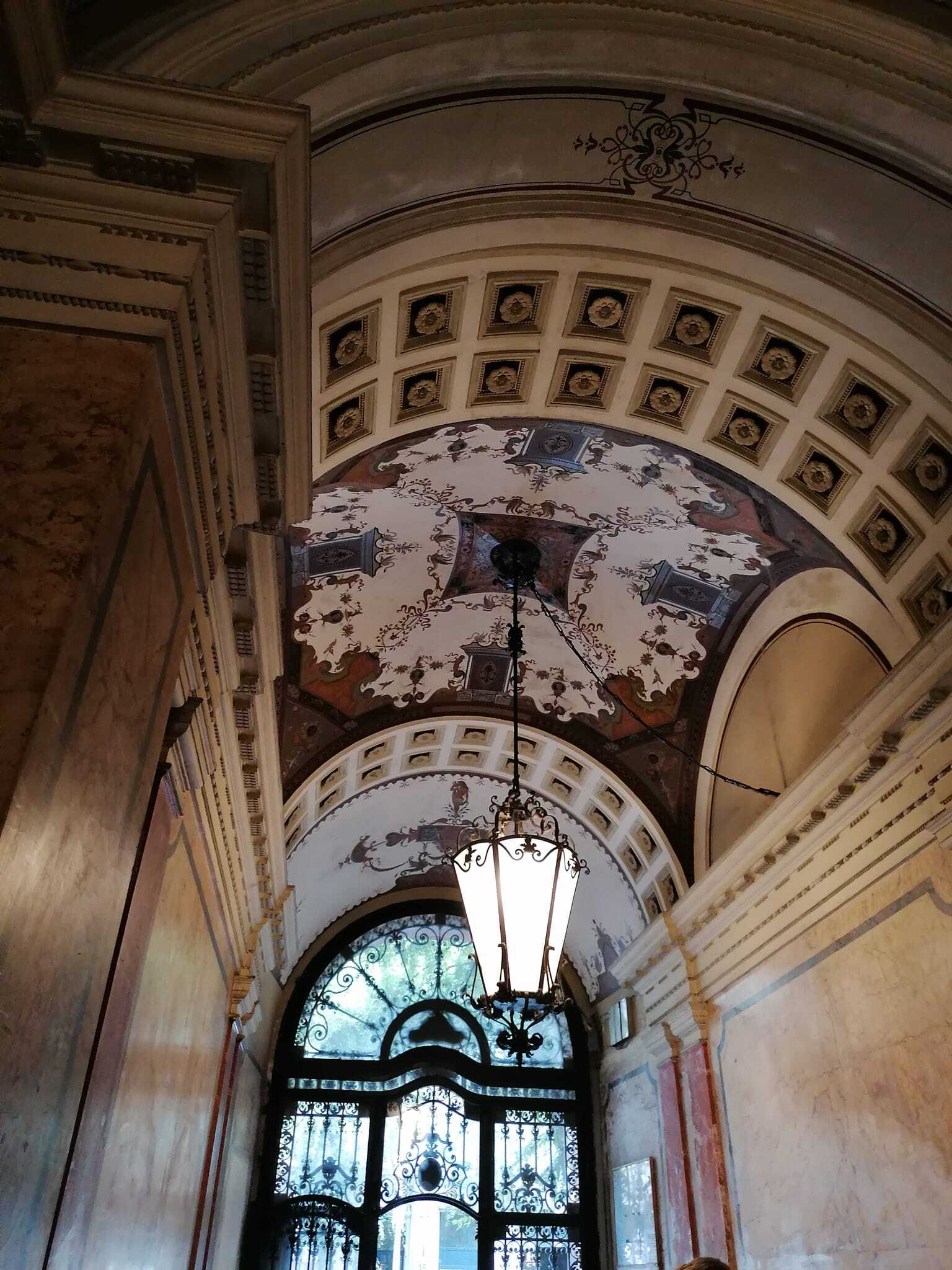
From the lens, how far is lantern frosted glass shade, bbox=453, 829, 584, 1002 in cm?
504

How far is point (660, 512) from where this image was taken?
7070 millimetres

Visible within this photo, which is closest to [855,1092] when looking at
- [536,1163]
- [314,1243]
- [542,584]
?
[542,584]

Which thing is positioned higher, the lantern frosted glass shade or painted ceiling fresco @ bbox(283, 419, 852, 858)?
painted ceiling fresco @ bbox(283, 419, 852, 858)

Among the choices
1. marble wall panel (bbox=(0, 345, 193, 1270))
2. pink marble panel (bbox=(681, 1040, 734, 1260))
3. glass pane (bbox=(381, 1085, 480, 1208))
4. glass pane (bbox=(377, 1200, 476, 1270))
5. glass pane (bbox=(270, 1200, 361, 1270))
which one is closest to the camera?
marble wall panel (bbox=(0, 345, 193, 1270))

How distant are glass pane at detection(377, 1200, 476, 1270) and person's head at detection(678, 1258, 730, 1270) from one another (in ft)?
30.0

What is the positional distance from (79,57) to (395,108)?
129 cm

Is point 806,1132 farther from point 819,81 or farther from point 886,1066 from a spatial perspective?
point 819,81

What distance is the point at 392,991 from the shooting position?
12414 millimetres

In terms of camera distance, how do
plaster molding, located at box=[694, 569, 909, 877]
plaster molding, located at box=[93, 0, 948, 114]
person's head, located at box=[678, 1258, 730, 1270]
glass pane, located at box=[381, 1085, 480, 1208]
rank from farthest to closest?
1. glass pane, located at box=[381, 1085, 480, 1208]
2. plaster molding, located at box=[694, 569, 909, 877]
3. plaster molding, located at box=[93, 0, 948, 114]
4. person's head, located at box=[678, 1258, 730, 1270]

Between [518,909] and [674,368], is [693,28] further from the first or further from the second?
[518,909]

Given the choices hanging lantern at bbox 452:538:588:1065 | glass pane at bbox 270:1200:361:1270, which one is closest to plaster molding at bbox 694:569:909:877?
hanging lantern at bbox 452:538:588:1065

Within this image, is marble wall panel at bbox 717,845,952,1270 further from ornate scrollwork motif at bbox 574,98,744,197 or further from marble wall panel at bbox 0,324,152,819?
marble wall panel at bbox 0,324,152,819

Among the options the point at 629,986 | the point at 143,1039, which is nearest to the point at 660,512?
the point at 143,1039

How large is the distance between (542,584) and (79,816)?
5971 mm
